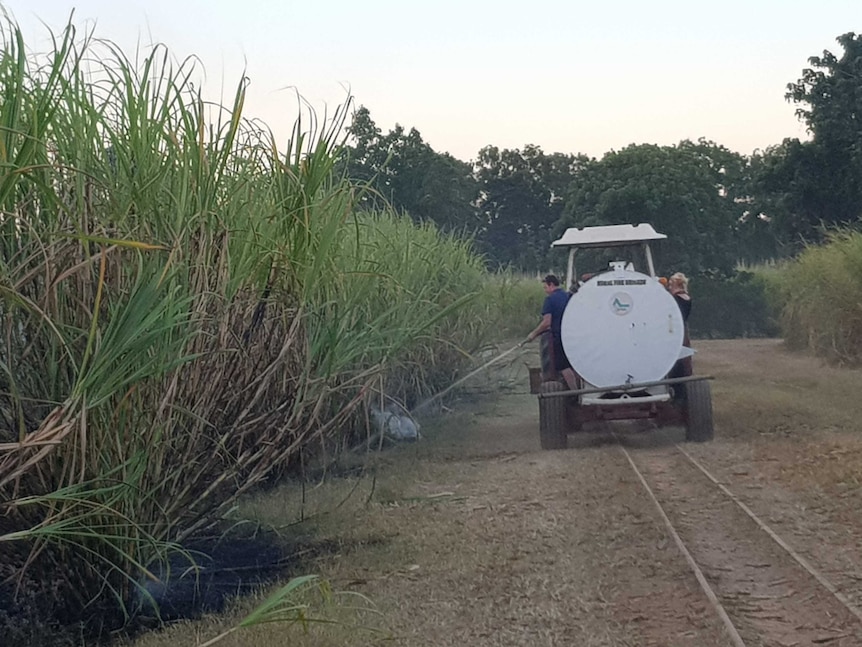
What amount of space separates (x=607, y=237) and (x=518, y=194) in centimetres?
4262

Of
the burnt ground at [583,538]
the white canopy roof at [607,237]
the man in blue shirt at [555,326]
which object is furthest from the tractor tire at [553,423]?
the white canopy roof at [607,237]

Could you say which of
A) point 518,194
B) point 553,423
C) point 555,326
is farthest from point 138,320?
point 518,194

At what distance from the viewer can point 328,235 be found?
256 inches

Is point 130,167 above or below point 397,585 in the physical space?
above

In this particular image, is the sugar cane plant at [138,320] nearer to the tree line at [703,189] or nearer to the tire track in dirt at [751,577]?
the tire track in dirt at [751,577]

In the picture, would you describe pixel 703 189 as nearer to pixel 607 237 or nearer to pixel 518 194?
pixel 518 194

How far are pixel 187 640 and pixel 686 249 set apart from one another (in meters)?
33.1

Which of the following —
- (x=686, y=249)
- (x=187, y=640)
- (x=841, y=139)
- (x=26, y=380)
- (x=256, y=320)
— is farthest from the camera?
(x=686, y=249)

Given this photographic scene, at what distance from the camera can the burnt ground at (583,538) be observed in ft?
18.5

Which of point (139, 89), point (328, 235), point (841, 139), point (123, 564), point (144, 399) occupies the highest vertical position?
point (841, 139)

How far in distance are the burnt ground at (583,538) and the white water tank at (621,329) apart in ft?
2.98

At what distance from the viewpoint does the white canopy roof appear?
12914mm

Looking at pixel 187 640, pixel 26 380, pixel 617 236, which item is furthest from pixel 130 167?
pixel 617 236

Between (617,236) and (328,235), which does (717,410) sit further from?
(328,235)
